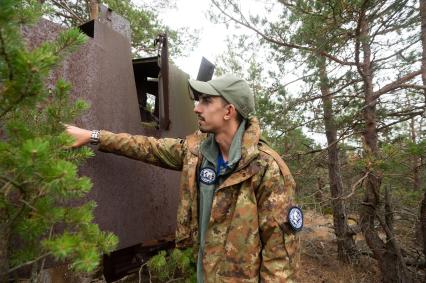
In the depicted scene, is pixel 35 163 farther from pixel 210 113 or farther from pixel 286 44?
pixel 286 44

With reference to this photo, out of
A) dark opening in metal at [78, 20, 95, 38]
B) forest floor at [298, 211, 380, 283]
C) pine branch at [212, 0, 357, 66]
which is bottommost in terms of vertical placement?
forest floor at [298, 211, 380, 283]

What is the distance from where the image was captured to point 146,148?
2.45 metres

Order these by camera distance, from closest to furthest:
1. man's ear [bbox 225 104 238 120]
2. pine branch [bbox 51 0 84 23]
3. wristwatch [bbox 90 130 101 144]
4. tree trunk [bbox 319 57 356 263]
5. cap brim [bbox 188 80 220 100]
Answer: wristwatch [bbox 90 130 101 144] < cap brim [bbox 188 80 220 100] < man's ear [bbox 225 104 238 120] < pine branch [bbox 51 0 84 23] < tree trunk [bbox 319 57 356 263]

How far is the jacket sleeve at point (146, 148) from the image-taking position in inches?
88.5

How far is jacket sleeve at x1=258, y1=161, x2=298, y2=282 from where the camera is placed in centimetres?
226

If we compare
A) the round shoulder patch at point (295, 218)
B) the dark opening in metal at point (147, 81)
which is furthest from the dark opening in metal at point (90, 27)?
the round shoulder patch at point (295, 218)

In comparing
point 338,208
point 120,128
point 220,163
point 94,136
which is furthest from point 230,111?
point 338,208

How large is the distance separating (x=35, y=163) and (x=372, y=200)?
5656 mm

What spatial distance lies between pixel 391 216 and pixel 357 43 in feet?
9.61

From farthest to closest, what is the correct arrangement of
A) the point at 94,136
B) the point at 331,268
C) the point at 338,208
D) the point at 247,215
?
the point at 331,268
the point at 338,208
the point at 247,215
the point at 94,136

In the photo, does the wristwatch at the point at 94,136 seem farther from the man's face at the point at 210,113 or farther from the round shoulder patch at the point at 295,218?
the round shoulder patch at the point at 295,218

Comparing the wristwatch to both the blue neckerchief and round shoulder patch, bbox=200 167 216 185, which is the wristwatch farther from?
the blue neckerchief

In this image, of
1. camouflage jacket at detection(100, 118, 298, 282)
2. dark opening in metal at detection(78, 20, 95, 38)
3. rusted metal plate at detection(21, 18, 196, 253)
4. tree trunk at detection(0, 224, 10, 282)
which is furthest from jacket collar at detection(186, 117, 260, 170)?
tree trunk at detection(0, 224, 10, 282)

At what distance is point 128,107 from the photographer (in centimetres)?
271
